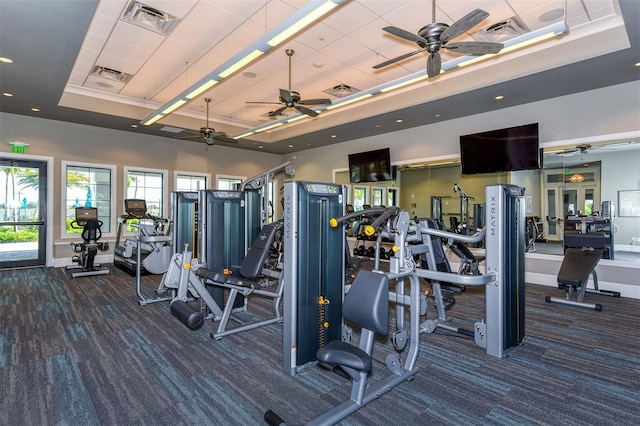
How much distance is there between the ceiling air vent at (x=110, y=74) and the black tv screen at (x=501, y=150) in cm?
633

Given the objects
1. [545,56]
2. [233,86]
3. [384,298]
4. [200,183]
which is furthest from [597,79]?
[200,183]

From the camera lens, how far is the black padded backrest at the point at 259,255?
3.43 meters

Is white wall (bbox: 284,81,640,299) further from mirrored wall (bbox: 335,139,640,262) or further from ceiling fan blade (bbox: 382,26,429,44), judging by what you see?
ceiling fan blade (bbox: 382,26,429,44)

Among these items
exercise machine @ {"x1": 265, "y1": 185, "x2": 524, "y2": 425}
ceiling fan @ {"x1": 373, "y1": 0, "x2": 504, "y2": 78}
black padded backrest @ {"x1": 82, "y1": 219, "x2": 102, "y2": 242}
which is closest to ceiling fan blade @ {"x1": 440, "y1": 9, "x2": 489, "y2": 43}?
ceiling fan @ {"x1": 373, "y1": 0, "x2": 504, "y2": 78}

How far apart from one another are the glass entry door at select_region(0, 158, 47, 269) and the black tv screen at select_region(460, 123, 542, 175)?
8883mm

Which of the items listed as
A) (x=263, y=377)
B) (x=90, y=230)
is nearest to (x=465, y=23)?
(x=263, y=377)

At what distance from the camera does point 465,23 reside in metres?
3.01

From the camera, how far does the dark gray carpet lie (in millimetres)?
2184

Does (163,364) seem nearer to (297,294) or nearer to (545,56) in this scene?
(297,294)

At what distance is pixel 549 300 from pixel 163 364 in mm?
4876

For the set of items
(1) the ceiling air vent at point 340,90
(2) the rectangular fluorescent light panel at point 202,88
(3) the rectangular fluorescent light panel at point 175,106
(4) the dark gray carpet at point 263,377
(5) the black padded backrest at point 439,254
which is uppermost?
(1) the ceiling air vent at point 340,90

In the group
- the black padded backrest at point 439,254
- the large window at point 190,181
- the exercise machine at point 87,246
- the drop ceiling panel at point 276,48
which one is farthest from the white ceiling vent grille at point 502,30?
the exercise machine at point 87,246

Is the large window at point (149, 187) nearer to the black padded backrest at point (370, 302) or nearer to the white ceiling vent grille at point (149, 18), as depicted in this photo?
the white ceiling vent grille at point (149, 18)

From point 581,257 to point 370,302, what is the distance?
4.38m
